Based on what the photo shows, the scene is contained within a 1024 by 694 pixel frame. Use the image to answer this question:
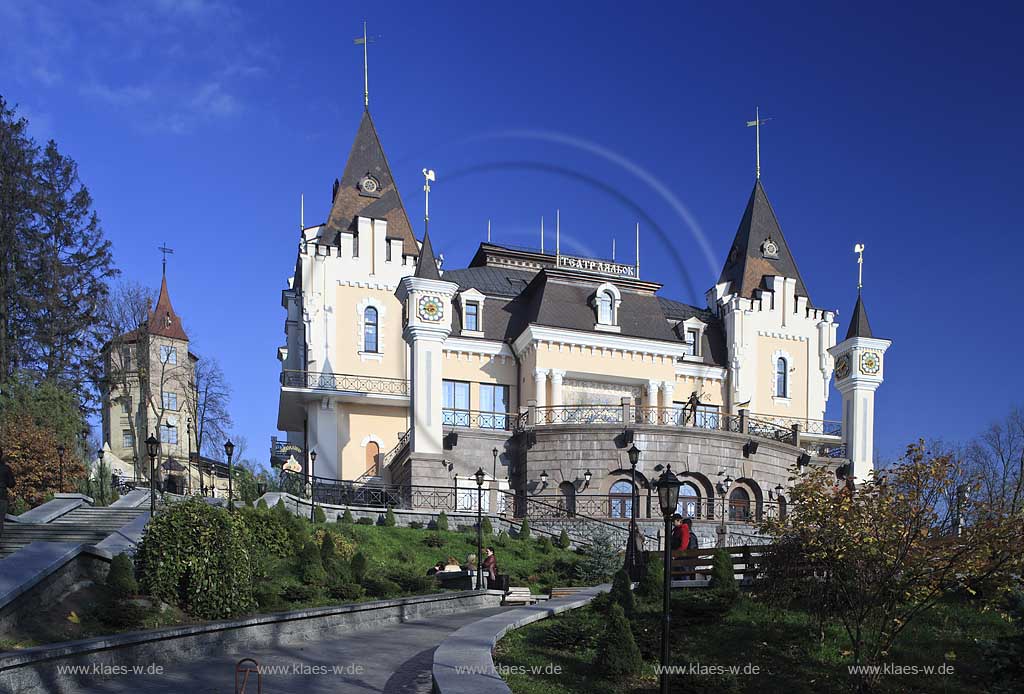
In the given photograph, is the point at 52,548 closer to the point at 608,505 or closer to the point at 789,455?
the point at 608,505

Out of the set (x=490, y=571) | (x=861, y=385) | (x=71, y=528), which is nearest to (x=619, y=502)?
(x=490, y=571)

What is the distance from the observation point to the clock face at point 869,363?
42938mm

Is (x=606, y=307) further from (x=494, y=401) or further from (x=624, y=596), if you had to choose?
(x=624, y=596)

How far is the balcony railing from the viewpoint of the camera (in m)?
39.3

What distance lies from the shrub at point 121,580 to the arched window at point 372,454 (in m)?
25.2

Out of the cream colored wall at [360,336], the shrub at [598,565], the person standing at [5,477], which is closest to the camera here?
the shrub at [598,565]

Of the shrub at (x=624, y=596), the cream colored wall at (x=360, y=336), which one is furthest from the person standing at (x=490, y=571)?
the cream colored wall at (x=360, y=336)

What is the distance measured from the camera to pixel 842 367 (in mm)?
43844

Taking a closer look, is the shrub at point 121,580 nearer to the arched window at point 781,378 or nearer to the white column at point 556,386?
the white column at point 556,386

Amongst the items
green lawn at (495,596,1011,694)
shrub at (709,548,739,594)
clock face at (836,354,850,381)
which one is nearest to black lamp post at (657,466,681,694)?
green lawn at (495,596,1011,694)

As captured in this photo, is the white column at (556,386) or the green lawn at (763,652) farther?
the white column at (556,386)

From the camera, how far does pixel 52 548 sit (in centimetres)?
1580

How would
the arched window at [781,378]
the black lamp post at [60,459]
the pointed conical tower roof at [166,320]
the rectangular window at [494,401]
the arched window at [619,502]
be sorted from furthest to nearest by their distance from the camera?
1. the pointed conical tower roof at [166,320]
2. the arched window at [781,378]
3. the rectangular window at [494,401]
4. the arched window at [619,502]
5. the black lamp post at [60,459]

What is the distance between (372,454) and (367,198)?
474 inches
